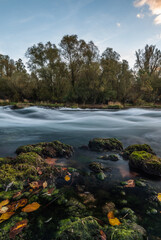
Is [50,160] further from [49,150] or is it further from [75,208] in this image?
[75,208]

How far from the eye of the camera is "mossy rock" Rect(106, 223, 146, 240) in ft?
4.29

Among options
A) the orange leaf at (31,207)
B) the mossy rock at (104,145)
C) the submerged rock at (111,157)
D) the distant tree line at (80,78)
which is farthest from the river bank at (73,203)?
the distant tree line at (80,78)

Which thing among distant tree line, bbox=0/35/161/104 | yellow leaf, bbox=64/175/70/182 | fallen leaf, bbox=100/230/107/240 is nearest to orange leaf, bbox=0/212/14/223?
yellow leaf, bbox=64/175/70/182

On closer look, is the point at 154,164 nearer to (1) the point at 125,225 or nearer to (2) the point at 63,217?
(1) the point at 125,225

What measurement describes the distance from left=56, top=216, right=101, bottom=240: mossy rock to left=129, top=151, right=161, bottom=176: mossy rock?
5.24 feet

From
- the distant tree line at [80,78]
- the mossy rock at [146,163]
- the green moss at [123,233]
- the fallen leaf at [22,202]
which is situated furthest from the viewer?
the distant tree line at [80,78]

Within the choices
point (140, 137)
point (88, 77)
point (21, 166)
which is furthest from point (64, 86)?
point (21, 166)

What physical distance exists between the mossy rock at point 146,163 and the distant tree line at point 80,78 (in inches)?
860

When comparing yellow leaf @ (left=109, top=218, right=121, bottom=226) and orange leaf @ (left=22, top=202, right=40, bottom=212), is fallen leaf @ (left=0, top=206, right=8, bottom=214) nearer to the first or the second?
orange leaf @ (left=22, top=202, right=40, bottom=212)

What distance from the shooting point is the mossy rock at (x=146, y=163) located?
2.55 metres

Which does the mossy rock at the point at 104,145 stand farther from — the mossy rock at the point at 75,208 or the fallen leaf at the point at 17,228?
the fallen leaf at the point at 17,228

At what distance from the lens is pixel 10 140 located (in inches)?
175

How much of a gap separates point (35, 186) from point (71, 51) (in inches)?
1095

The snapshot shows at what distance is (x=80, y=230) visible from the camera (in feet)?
4.43
